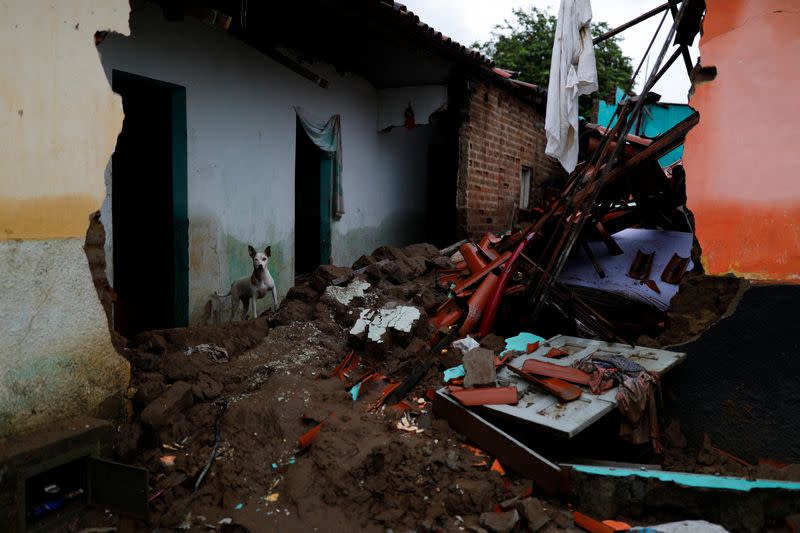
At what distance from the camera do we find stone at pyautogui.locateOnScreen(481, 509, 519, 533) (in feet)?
9.30

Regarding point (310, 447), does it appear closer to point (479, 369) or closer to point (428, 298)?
point (479, 369)

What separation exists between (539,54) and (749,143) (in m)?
17.3

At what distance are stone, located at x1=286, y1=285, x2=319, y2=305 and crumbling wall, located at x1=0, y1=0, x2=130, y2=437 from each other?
2483 millimetres

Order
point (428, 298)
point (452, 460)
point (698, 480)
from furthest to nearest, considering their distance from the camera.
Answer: point (428, 298) < point (452, 460) < point (698, 480)

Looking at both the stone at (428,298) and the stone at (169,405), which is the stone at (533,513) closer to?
the stone at (169,405)

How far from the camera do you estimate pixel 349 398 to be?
4.01 m

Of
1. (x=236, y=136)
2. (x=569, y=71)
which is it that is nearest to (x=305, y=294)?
(x=236, y=136)

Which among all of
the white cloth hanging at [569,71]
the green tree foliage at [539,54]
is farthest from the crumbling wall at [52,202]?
the green tree foliage at [539,54]

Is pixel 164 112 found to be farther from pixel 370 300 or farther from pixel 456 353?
pixel 456 353

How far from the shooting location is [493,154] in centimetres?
974

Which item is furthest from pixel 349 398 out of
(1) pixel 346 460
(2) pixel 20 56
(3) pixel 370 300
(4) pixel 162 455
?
(2) pixel 20 56

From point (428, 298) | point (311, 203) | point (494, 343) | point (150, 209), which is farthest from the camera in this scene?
point (311, 203)

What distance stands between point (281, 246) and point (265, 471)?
14.6 ft

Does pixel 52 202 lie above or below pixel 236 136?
below
